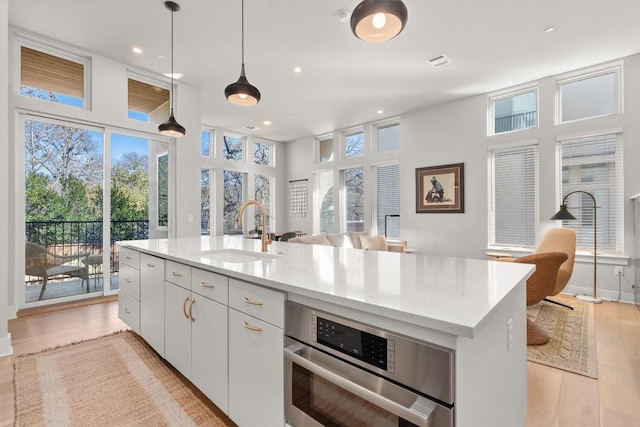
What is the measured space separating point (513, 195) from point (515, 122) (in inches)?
46.8

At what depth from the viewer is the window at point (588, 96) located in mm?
4254

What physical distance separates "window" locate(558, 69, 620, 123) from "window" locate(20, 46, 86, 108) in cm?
676

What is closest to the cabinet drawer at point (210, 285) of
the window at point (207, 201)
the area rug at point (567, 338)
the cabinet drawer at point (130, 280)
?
the cabinet drawer at point (130, 280)

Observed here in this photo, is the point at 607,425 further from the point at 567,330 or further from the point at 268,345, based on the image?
the point at 268,345

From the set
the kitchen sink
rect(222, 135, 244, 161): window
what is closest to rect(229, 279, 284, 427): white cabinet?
the kitchen sink

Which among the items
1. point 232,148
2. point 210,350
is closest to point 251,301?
point 210,350

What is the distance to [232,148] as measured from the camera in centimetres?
769

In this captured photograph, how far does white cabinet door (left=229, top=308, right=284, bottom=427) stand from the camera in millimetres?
1280

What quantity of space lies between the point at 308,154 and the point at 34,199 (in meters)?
5.62

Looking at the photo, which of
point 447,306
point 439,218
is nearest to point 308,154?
point 439,218

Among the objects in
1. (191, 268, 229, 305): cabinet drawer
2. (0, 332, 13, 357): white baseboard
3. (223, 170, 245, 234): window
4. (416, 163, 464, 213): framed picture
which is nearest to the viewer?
(191, 268, 229, 305): cabinet drawer

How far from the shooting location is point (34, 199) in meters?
3.75

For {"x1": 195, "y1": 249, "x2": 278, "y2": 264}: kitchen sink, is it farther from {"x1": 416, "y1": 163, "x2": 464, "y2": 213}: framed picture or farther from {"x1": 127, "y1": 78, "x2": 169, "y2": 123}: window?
{"x1": 416, "y1": 163, "x2": 464, "y2": 213}: framed picture

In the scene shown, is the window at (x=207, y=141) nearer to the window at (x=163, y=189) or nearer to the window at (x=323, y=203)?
the window at (x=163, y=189)
